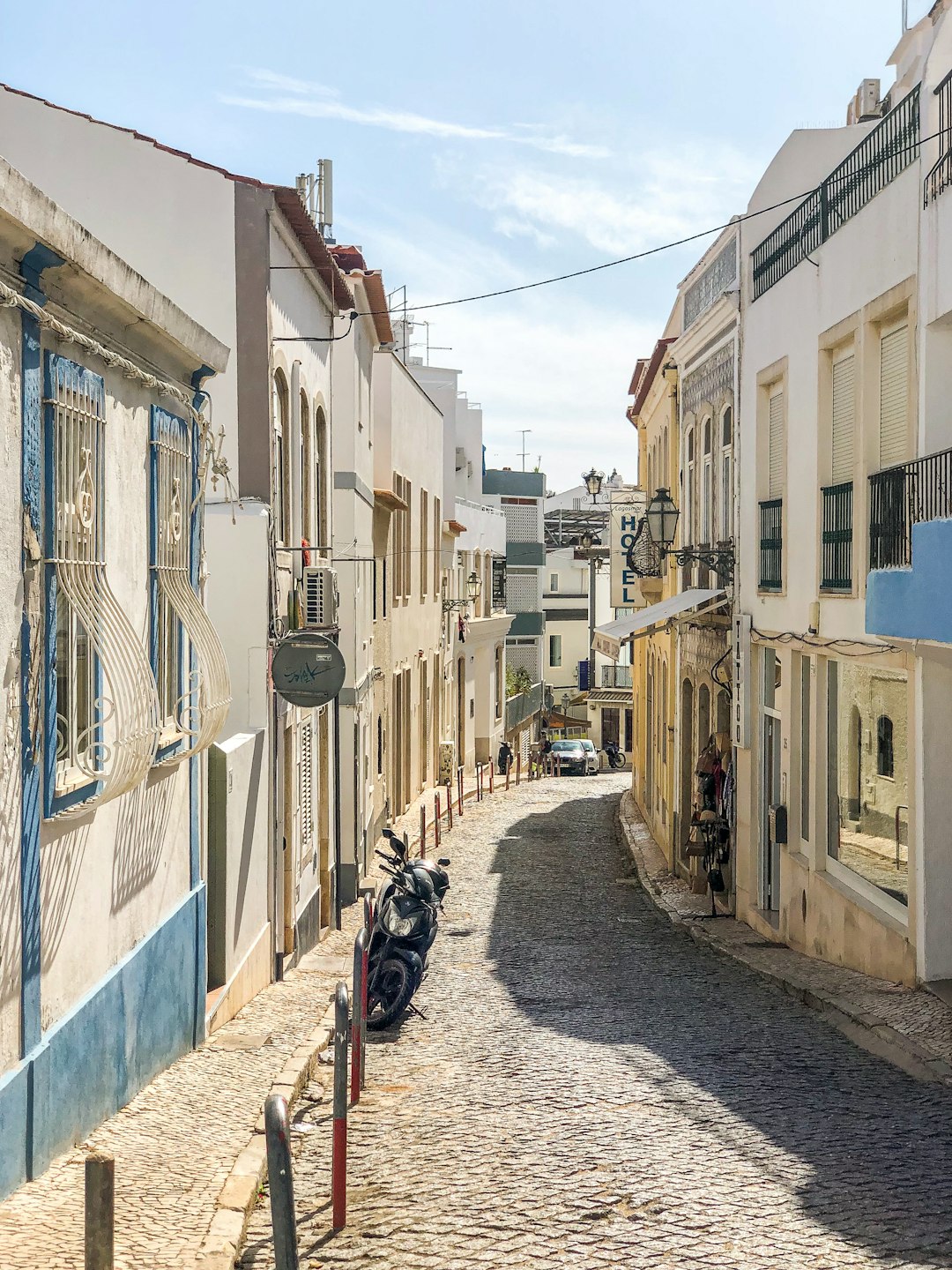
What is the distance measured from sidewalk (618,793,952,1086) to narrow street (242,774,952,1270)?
0.63 feet

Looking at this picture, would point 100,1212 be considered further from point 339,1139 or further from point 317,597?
point 317,597

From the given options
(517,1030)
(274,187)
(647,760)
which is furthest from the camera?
(647,760)

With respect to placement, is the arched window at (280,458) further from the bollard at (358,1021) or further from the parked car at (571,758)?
the parked car at (571,758)

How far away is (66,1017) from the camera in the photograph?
6.25 meters

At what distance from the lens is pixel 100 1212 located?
3719mm

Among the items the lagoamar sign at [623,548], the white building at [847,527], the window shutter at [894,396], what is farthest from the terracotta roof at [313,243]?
the lagoamar sign at [623,548]

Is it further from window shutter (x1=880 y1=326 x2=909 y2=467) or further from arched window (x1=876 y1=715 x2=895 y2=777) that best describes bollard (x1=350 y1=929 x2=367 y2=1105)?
window shutter (x1=880 y1=326 x2=909 y2=467)

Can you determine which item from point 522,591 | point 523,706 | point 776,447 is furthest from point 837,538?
point 522,591

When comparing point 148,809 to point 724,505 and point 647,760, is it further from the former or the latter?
point 647,760

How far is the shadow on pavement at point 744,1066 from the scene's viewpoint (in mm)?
5875

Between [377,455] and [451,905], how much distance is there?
804 cm

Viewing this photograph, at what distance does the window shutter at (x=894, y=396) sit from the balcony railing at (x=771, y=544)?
3.18 meters

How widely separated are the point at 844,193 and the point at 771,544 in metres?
3.95

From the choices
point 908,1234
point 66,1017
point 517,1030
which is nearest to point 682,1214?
point 908,1234
